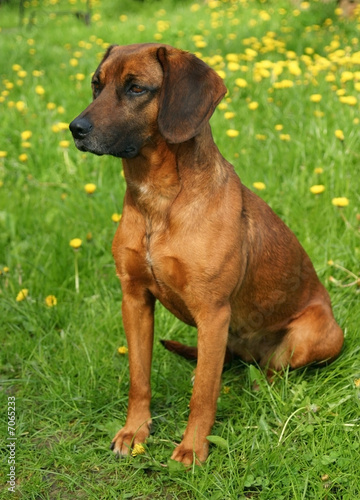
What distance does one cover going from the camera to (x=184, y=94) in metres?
2.29

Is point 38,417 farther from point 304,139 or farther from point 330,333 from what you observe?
point 304,139

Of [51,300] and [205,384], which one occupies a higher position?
[205,384]

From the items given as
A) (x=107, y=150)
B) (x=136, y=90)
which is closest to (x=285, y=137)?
(x=136, y=90)

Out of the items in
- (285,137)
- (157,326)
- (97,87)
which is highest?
(97,87)

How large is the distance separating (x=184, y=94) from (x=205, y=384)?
1.17 meters

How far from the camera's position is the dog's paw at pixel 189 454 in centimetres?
250

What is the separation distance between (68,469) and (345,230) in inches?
87.7

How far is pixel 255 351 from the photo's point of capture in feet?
9.99

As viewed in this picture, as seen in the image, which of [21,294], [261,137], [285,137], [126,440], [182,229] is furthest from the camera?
[261,137]

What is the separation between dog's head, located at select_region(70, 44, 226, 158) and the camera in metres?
2.24

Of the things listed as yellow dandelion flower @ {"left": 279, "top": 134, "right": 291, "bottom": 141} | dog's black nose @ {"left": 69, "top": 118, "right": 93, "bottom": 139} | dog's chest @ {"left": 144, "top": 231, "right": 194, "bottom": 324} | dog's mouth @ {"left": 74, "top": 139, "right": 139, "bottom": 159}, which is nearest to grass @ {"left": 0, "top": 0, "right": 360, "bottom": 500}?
yellow dandelion flower @ {"left": 279, "top": 134, "right": 291, "bottom": 141}

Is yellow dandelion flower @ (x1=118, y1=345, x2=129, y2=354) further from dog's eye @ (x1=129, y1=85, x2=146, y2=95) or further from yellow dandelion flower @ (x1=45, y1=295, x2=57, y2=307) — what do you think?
dog's eye @ (x1=129, y1=85, x2=146, y2=95)

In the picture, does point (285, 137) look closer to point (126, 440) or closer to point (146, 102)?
point (146, 102)

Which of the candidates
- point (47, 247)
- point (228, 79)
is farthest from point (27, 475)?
point (228, 79)
